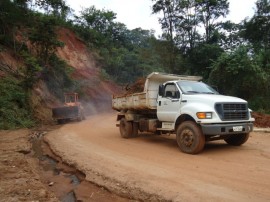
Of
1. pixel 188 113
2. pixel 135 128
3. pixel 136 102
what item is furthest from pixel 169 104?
pixel 135 128

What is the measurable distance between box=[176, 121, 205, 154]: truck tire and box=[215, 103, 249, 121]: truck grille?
788 millimetres

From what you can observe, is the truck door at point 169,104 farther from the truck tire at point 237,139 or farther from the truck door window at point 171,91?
the truck tire at point 237,139

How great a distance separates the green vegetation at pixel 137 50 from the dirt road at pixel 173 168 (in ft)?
27.5

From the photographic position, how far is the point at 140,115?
12.3 m

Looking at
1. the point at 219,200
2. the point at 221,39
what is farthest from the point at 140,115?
the point at 221,39

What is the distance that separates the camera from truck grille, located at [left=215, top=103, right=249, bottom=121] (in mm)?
8711

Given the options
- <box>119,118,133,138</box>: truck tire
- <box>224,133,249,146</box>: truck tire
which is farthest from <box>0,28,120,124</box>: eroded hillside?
<box>224,133,249,146</box>: truck tire

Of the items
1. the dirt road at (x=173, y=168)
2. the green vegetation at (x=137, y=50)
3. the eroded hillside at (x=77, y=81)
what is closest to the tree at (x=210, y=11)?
the green vegetation at (x=137, y=50)

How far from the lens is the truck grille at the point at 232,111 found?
8.71 m

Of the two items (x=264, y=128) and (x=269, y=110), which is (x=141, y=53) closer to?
(x=269, y=110)

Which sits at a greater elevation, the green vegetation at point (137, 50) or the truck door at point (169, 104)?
the green vegetation at point (137, 50)

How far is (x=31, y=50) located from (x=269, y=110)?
19145 millimetres

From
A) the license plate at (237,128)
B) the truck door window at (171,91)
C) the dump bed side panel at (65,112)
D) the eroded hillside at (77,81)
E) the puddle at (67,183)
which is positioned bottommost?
the puddle at (67,183)

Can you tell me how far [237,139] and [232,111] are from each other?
4.88 ft
